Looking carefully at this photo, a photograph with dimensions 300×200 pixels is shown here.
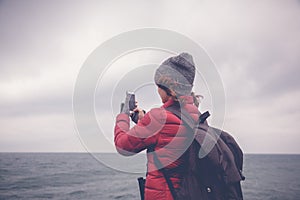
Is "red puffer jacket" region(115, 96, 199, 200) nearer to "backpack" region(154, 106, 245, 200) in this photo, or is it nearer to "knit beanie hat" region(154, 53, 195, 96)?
"backpack" region(154, 106, 245, 200)

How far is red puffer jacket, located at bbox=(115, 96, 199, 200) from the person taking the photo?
217cm

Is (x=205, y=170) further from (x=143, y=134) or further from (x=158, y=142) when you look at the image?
(x=143, y=134)

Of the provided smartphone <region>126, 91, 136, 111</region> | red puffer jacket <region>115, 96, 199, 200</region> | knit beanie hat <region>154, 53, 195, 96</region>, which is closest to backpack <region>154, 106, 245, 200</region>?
red puffer jacket <region>115, 96, 199, 200</region>

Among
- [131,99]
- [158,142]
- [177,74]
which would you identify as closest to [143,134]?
[158,142]

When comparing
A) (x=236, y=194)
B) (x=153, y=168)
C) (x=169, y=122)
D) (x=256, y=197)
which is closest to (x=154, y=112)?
(x=169, y=122)

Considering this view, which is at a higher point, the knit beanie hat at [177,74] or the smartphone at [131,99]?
the knit beanie hat at [177,74]

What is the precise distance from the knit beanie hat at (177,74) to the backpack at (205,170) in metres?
0.21

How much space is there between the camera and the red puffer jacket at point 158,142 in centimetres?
217

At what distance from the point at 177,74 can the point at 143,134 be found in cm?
60

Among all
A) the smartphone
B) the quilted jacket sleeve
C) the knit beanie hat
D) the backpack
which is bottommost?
the backpack

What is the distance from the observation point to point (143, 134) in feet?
7.11

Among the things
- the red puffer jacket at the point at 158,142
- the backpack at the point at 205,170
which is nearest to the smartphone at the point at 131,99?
the red puffer jacket at the point at 158,142

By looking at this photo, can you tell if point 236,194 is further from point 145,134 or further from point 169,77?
point 169,77

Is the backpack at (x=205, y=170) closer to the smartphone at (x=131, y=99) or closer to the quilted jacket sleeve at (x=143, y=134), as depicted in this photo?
the quilted jacket sleeve at (x=143, y=134)
